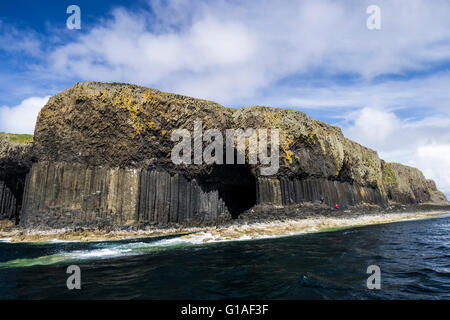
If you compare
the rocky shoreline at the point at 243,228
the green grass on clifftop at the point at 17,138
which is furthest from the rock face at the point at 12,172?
the rocky shoreline at the point at 243,228

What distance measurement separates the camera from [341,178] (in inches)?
1501

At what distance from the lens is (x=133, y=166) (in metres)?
25.8

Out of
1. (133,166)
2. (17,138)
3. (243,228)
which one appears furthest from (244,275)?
(17,138)

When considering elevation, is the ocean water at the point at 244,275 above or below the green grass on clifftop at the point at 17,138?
below

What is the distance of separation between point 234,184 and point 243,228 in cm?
774

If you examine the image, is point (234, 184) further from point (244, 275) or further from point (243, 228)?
point (244, 275)

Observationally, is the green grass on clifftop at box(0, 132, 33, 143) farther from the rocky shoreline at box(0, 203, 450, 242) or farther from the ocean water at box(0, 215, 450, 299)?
the ocean water at box(0, 215, 450, 299)

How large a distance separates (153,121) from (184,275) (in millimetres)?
20225

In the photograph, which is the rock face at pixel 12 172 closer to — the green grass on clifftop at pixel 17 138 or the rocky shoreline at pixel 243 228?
the green grass on clifftop at pixel 17 138

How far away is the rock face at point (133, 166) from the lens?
24.4m

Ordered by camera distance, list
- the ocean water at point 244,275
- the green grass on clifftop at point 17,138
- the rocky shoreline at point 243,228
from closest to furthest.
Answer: the ocean water at point 244,275, the rocky shoreline at point 243,228, the green grass on clifftop at point 17,138

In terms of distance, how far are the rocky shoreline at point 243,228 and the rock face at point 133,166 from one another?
0.81 meters

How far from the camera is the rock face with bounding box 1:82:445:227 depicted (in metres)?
24.4
